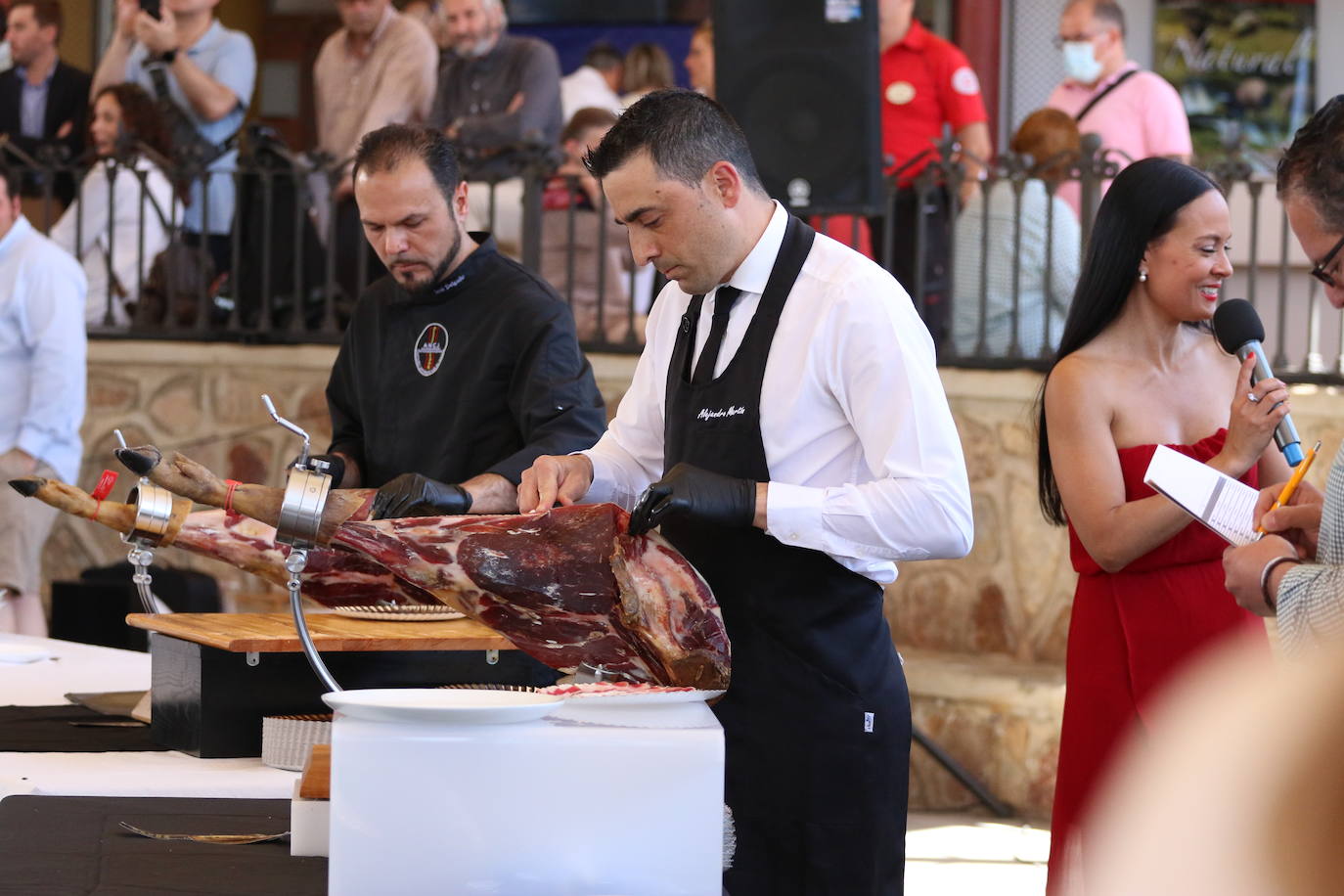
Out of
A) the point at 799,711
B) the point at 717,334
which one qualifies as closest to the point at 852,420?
the point at 717,334

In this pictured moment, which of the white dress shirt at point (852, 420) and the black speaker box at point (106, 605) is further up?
the white dress shirt at point (852, 420)

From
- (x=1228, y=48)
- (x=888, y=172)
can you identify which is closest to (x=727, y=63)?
(x=888, y=172)

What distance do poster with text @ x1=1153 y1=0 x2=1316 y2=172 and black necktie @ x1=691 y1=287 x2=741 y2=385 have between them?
19.9ft

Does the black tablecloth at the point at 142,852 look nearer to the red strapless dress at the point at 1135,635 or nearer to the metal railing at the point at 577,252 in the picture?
the red strapless dress at the point at 1135,635

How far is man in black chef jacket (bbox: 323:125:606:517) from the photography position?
316cm

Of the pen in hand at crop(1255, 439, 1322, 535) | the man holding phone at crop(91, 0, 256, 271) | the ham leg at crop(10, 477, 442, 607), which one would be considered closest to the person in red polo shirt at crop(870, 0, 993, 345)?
the man holding phone at crop(91, 0, 256, 271)

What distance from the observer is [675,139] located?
2.37 m

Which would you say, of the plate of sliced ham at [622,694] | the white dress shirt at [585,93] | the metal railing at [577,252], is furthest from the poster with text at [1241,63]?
the plate of sliced ham at [622,694]

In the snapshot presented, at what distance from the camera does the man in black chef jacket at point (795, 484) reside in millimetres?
2236

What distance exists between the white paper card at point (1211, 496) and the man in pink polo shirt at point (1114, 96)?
12.6 feet

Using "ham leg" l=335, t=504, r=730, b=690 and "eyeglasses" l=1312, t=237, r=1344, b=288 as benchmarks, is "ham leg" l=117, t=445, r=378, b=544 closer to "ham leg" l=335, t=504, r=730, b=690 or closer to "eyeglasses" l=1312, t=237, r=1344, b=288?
"ham leg" l=335, t=504, r=730, b=690

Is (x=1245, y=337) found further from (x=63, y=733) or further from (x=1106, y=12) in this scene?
(x=1106, y=12)

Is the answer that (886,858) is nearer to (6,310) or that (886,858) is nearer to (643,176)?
(643,176)

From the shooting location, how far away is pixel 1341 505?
1.99 meters
